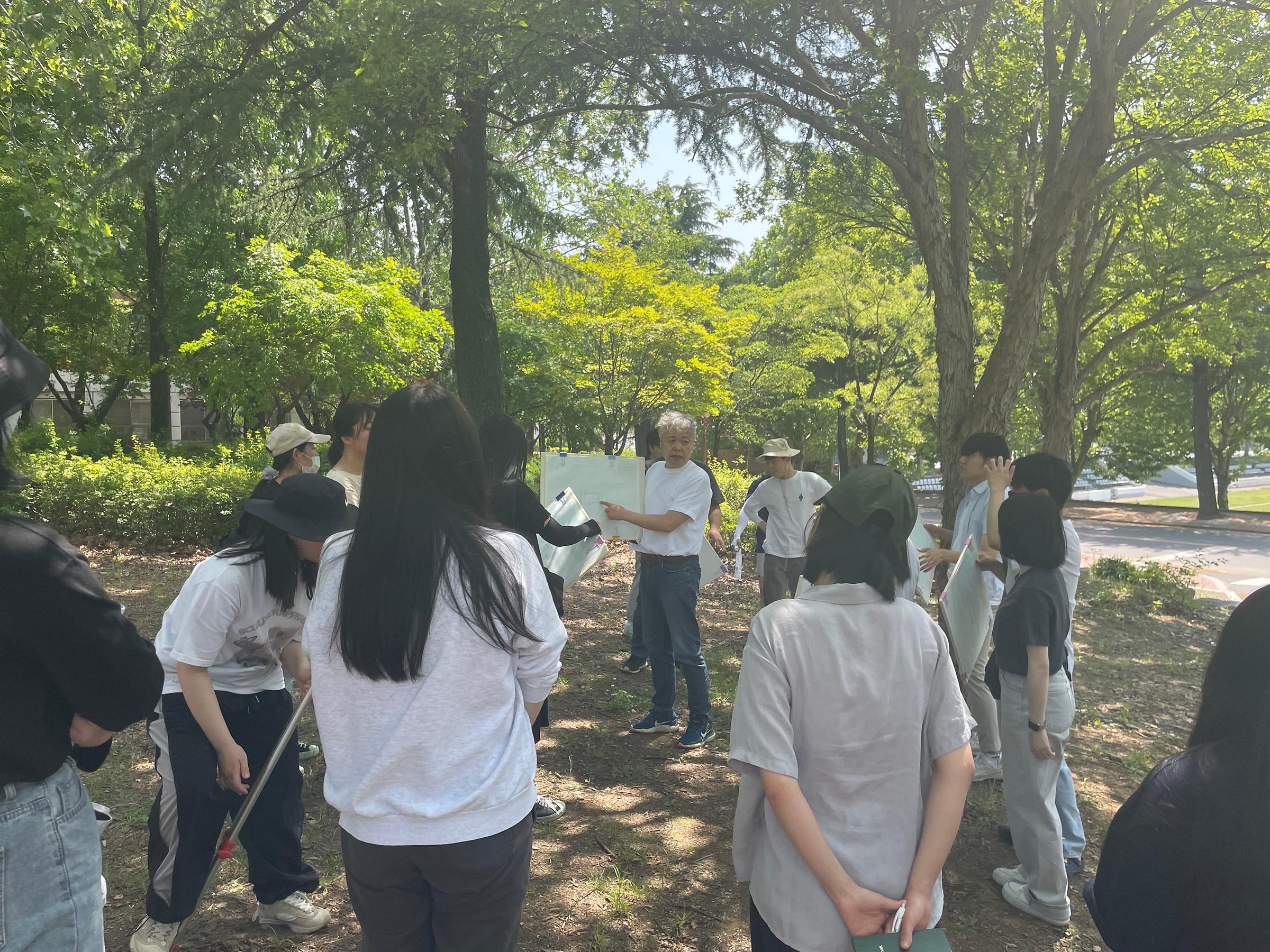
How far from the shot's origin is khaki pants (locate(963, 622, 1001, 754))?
4625mm

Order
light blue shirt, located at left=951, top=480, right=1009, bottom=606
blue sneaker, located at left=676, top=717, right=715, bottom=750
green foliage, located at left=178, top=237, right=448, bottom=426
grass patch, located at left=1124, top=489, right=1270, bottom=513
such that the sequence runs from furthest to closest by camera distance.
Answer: grass patch, located at left=1124, top=489, right=1270, bottom=513 → green foliage, located at left=178, top=237, right=448, bottom=426 → blue sneaker, located at left=676, top=717, right=715, bottom=750 → light blue shirt, located at left=951, top=480, right=1009, bottom=606

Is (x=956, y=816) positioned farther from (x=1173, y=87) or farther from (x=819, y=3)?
(x=1173, y=87)

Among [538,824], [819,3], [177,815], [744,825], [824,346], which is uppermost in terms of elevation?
[819,3]

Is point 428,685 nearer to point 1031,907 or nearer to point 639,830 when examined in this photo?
point 639,830

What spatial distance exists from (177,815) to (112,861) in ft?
4.54

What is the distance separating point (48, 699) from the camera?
1.54 meters

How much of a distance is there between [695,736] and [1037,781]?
7.41 ft

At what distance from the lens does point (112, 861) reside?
3.73 m

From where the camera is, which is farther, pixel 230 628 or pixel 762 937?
pixel 230 628

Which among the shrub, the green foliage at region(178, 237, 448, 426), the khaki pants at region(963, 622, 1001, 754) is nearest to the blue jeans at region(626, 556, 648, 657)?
the khaki pants at region(963, 622, 1001, 754)

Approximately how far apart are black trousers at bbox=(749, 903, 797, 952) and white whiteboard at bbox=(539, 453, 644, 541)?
389cm

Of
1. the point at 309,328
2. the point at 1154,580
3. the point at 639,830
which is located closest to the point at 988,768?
the point at 639,830

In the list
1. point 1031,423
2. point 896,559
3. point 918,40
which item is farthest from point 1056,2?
point 1031,423

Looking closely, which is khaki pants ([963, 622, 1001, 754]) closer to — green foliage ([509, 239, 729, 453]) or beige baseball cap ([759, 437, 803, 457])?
beige baseball cap ([759, 437, 803, 457])
